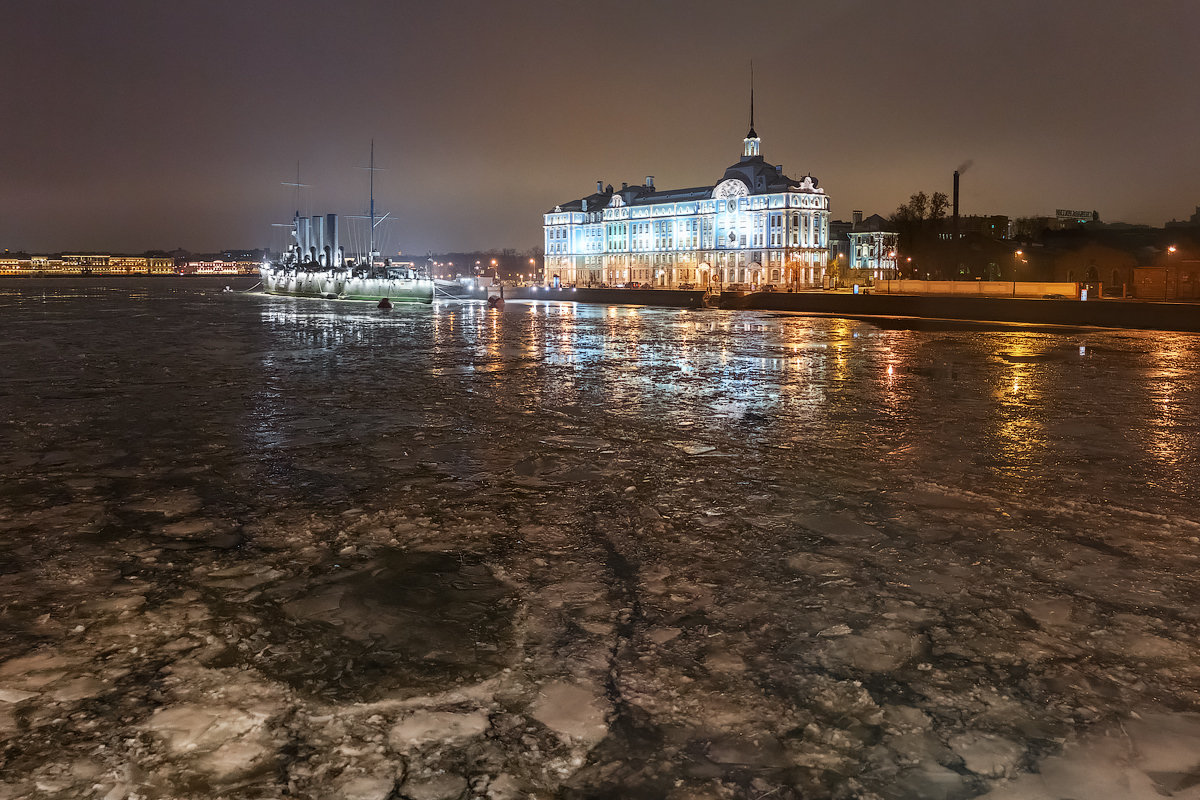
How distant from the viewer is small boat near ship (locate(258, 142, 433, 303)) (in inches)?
2950

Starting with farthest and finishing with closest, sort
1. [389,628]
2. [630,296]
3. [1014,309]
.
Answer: [630,296] < [1014,309] < [389,628]

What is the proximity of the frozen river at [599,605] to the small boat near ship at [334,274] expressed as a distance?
6235cm

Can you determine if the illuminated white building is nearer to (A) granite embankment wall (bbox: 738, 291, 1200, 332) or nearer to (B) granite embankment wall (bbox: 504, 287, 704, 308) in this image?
(B) granite embankment wall (bbox: 504, 287, 704, 308)

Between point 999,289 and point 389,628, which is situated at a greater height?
point 999,289

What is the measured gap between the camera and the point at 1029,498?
8016mm

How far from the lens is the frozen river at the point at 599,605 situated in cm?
373

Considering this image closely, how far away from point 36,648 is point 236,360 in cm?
1803

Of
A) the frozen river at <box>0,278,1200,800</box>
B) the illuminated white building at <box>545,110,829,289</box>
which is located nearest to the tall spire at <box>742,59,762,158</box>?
the illuminated white building at <box>545,110,829,289</box>

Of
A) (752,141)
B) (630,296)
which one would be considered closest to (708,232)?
(752,141)

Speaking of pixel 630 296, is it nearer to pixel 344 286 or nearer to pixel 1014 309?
pixel 1014 309

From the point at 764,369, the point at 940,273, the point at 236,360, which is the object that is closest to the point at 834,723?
the point at 764,369

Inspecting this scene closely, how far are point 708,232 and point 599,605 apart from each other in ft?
436

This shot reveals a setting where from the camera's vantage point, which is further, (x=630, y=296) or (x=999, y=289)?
(x=630, y=296)

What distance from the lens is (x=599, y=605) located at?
5438 millimetres
